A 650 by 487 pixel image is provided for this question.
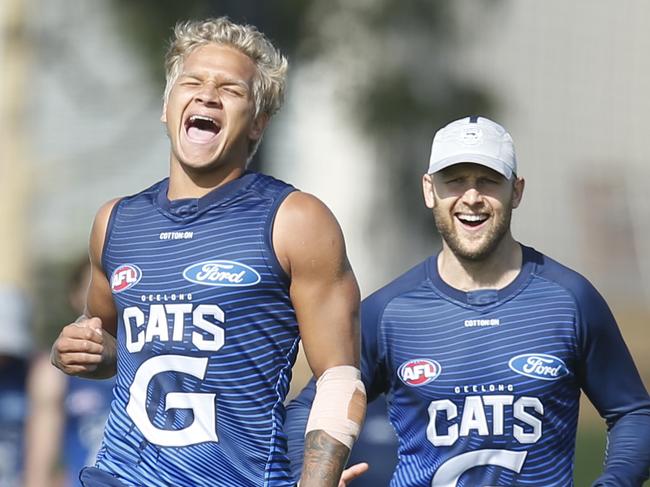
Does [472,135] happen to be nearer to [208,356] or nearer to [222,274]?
[222,274]

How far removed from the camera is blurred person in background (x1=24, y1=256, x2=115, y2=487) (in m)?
8.15

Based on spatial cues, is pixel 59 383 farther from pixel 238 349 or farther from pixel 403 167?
pixel 403 167

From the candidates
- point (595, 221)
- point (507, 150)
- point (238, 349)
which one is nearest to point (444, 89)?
point (595, 221)

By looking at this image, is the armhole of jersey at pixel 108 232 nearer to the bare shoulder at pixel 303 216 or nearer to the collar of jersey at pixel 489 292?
the bare shoulder at pixel 303 216

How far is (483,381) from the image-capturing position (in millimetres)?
5262

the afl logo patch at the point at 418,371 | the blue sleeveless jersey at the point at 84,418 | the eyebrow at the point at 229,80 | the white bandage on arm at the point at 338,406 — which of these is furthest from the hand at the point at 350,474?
the blue sleeveless jersey at the point at 84,418

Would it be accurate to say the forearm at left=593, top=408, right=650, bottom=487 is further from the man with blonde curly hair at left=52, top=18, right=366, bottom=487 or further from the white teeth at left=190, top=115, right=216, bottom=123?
the white teeth at left=190, top=115, right=216, bottom=123

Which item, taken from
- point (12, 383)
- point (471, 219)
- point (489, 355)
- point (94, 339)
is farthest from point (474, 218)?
point (12, 383)

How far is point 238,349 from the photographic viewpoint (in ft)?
14.6

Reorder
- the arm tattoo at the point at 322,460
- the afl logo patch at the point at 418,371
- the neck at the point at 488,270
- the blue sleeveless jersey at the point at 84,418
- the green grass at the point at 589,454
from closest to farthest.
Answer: the arm tattoo at the point at 322,460, the afl logo patch at the point at 418,371, the neck at the point at 488,270, the blue sleeveless jersey at the point at 84,418, the green grass at the point at 589,454

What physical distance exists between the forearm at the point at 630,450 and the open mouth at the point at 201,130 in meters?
1.64

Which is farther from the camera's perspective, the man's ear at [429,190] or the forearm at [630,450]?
the man's ear at [429,190]

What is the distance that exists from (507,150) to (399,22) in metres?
11.7

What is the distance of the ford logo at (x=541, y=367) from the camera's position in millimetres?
5238
